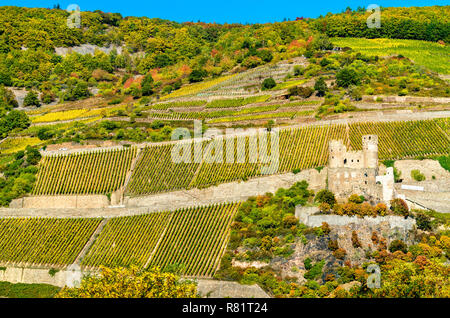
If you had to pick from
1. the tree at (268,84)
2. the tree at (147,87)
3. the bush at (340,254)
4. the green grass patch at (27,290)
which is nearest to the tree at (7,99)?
the tree at (147,87)

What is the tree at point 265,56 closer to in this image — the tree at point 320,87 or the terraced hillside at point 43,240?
the tree at point 320,87

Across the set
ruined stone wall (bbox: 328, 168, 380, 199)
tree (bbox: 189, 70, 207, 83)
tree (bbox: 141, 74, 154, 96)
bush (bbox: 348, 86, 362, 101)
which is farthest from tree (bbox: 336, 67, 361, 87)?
ruined stone wall (bbox: 328, 168, 380, 199)

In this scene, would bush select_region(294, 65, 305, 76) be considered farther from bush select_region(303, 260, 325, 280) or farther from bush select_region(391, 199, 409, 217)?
bush select_region(303, 260, 325, 280)

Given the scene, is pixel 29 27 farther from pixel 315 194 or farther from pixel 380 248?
pixel 380 248
